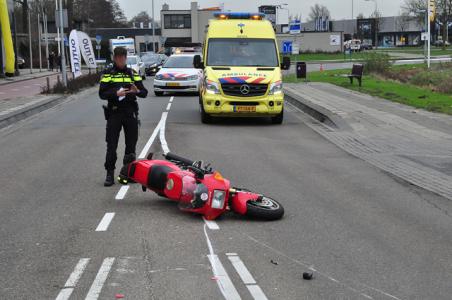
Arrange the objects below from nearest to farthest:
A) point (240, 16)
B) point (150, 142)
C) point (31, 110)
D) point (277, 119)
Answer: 1. point (150, 142)
2. point (277, 119)
3. point (240, 16)
4. point (31, 110)

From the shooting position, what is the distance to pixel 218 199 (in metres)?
7.31

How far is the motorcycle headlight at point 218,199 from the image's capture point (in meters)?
7.28

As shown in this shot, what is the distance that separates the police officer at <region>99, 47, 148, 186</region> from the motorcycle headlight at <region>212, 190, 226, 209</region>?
2.20 m

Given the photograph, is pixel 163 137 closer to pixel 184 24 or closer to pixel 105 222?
pixel 105 222

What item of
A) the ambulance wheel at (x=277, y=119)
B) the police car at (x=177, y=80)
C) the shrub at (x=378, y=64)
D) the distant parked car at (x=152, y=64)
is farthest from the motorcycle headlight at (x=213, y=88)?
the distant parked car at (x=152, y=64)

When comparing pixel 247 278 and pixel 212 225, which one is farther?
pixel 212 225

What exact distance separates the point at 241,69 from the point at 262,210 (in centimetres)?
1025

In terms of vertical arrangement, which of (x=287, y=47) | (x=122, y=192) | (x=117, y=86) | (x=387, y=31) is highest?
(x=387, y=31)

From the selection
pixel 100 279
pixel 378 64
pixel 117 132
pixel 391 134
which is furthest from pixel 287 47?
pixel 100 279

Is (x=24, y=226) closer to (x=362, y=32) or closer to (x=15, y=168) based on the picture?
(x=15, y=168)

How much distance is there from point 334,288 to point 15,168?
293 inches

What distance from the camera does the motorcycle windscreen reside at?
728 cm

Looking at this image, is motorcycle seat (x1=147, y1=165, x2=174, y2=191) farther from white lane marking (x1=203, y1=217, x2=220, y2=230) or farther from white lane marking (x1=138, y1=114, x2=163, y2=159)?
white lane marking (x1=138, y1=114, x2=163, y2=159)

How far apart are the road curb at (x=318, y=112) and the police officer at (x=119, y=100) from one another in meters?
8.27
